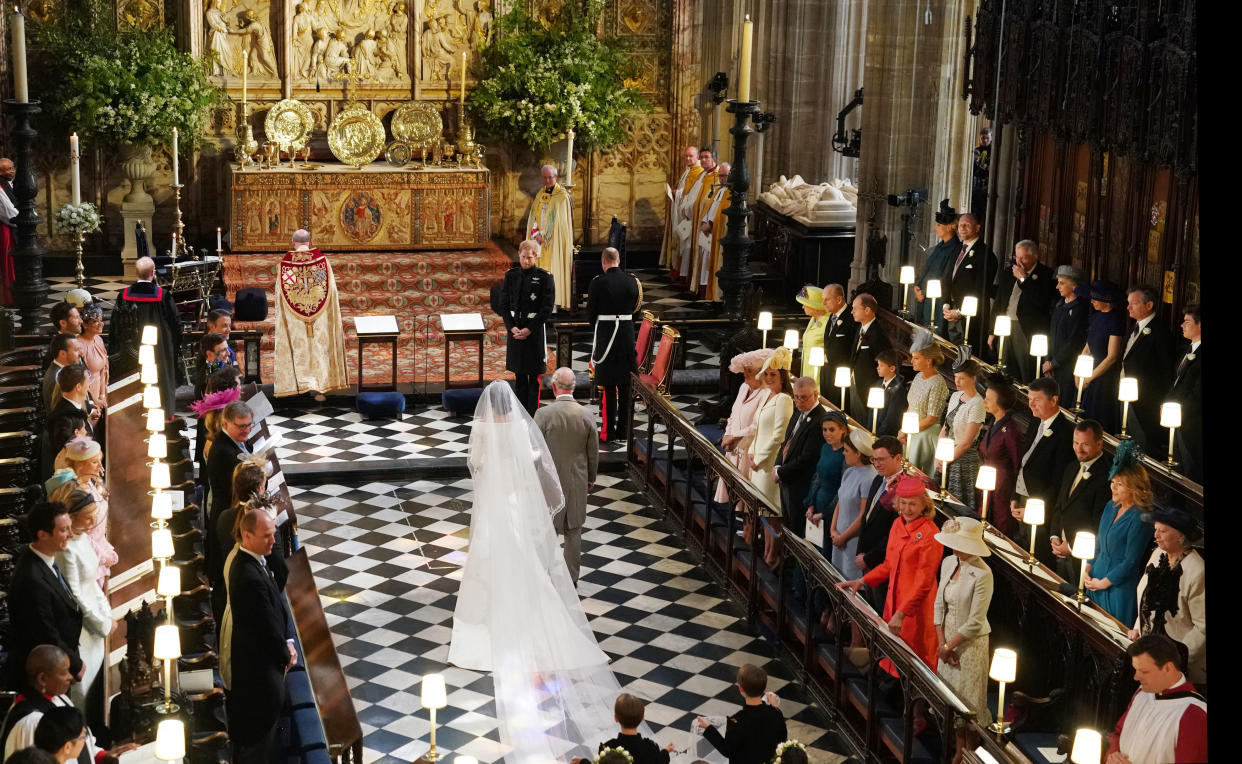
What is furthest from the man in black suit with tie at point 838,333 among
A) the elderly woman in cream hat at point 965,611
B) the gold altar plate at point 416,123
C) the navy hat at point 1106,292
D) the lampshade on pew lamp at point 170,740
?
the gold altar plate at point 416,123

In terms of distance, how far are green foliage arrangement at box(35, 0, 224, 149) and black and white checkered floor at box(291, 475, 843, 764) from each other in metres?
8.62

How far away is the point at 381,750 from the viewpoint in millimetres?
8195

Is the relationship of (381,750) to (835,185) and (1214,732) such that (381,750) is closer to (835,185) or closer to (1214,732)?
(1214,732)

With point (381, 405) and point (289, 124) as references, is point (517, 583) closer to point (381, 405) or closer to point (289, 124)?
point (381, 405)

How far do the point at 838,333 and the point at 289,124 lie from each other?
1132cm

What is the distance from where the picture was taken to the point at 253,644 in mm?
6684

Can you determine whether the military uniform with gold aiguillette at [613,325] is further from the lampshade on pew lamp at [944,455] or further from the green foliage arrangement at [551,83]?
the green foliage arrangement at [551,83]

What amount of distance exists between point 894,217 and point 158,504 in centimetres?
1055

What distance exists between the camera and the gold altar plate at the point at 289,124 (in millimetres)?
20547

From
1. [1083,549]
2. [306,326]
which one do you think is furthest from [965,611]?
[306,326]

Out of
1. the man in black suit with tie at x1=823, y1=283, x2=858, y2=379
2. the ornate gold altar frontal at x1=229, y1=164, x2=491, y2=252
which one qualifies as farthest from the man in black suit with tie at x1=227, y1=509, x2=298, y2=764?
the ornate gold altar frontal at x1=229, y1=164, x2=491, y2=252

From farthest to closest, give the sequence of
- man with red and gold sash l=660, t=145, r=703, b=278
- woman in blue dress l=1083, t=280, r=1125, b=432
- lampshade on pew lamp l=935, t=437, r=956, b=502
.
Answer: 1. man with red and gold sash l=660, t=145, r=703, b=278
2. woman in blue dress l=1083, t=280, r=1125, b=432
3. lampshade on pew lamp l=935, t=437, r=956, b=502

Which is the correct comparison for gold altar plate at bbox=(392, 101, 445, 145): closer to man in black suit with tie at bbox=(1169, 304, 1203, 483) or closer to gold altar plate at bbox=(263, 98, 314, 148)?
gold altar plate at bbox=(263, 98, 314, 148)

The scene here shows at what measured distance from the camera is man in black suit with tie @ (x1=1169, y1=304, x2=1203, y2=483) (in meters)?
9.11
